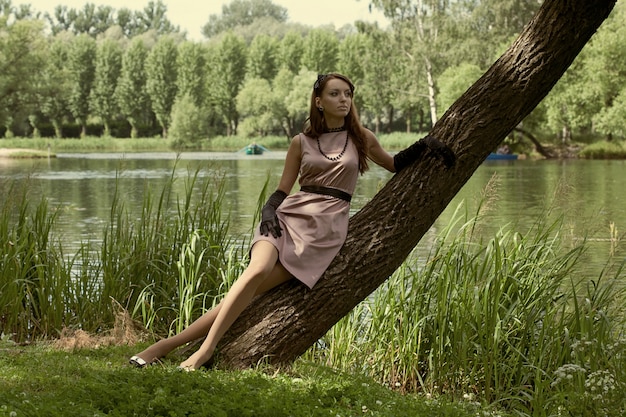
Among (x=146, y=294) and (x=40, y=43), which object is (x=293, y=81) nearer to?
(x=40, y=43)

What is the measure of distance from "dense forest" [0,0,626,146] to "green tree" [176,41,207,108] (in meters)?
0.12

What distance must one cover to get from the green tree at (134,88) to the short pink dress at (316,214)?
62914 millimetres

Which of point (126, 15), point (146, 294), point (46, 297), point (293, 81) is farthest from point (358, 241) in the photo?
point (126, 15)

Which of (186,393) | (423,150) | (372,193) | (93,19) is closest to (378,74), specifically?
(372,193)

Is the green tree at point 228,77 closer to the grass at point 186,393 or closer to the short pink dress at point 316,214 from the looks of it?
the short pink dress at point 316,214

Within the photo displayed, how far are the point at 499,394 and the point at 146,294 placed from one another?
2.38m

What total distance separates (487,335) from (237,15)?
430 feet

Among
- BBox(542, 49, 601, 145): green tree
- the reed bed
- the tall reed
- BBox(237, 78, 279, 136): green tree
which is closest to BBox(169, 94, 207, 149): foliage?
BBox(237, 78, 279, 136): green tree

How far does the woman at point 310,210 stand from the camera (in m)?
4.11

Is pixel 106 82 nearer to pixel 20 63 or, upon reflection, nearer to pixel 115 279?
pixel 20 63

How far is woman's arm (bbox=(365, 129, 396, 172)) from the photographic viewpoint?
4383 millimetres

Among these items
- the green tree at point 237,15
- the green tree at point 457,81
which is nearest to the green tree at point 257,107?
the green tree at point 457,81

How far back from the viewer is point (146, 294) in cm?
554

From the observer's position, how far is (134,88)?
2697 inches
